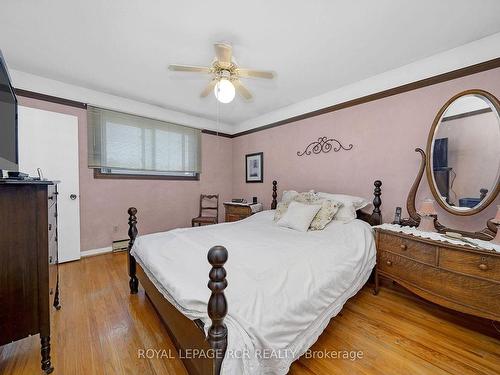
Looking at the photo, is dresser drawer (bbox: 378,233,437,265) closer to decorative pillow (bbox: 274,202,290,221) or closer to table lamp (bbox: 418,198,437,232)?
table lamp (bbox: 418,198,437,232)

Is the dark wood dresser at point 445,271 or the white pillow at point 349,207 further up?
the white pillow at point 349,207

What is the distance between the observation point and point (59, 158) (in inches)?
110

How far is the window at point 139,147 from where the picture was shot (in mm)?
3115

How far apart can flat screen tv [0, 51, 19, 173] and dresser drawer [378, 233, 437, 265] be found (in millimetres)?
2965

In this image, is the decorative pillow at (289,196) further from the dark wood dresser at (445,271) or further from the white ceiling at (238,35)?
the white ceiling at (238,35)

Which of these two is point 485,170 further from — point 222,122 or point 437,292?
point 222,122

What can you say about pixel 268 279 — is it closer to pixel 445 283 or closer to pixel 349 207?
pixel 445 283

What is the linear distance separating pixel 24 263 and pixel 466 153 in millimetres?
3376

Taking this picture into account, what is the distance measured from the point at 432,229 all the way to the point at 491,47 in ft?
5.50

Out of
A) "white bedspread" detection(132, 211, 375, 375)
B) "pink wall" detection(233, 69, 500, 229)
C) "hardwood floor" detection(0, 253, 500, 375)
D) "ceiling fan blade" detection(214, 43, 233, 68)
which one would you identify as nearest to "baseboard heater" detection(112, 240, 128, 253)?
"hardwood floor" detection(0, 253, 500, 375)

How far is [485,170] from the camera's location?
6.04ft

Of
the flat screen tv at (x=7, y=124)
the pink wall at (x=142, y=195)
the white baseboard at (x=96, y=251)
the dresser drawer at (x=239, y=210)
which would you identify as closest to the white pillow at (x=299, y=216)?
the dresser drawer at (x=239, y=210)

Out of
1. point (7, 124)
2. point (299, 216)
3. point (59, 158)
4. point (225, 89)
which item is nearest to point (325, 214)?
point (299, 216)

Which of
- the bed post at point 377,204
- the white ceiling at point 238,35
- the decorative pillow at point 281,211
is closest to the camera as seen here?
the white ceiling at point 238,35
